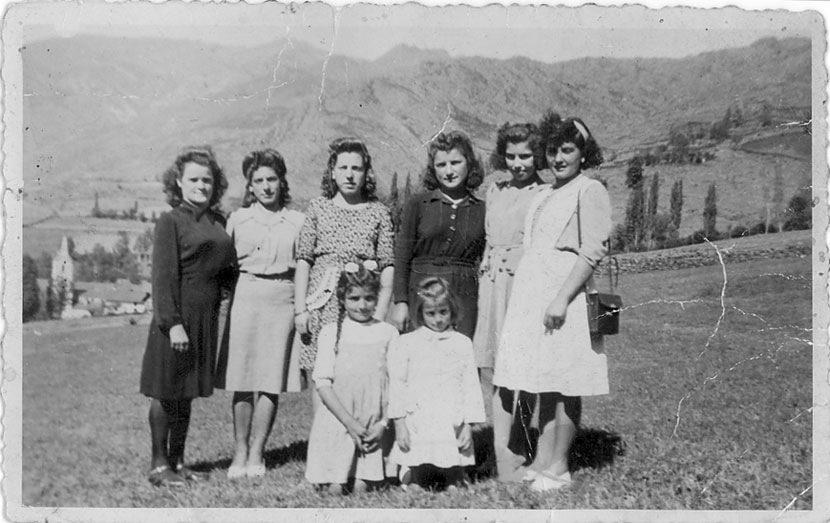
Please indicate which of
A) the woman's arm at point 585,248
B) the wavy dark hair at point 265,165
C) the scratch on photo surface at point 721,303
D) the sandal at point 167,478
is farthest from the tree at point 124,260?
the scratch on photo surface at point 721,303

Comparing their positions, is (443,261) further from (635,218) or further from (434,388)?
(635,218)

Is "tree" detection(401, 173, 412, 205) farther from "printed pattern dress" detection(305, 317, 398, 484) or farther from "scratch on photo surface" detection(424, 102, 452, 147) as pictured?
"printed pattern dress" detection(305, 317, 398, 484)

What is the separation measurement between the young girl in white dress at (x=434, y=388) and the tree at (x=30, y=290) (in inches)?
88.7

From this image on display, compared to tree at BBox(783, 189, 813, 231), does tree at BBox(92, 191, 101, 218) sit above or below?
below

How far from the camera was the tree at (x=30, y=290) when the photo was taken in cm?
586

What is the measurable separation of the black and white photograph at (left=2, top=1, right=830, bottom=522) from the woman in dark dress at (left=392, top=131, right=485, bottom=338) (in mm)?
18

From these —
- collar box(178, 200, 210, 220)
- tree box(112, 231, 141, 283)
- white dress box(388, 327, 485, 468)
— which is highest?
collar box(178, 200, 210, 220)

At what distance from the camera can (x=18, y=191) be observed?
5.87m

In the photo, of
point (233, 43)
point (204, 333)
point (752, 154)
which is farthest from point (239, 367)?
point (752, 154)

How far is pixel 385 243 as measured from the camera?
551cm

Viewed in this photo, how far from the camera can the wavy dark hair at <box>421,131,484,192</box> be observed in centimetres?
556

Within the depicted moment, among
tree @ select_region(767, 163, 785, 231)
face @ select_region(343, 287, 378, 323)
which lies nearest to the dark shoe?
face @ select_region(343, 287, 378, 323)

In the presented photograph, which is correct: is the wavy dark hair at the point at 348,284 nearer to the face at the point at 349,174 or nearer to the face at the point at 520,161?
the face at the point at 349,174

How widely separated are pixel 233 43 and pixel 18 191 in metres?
1.59
